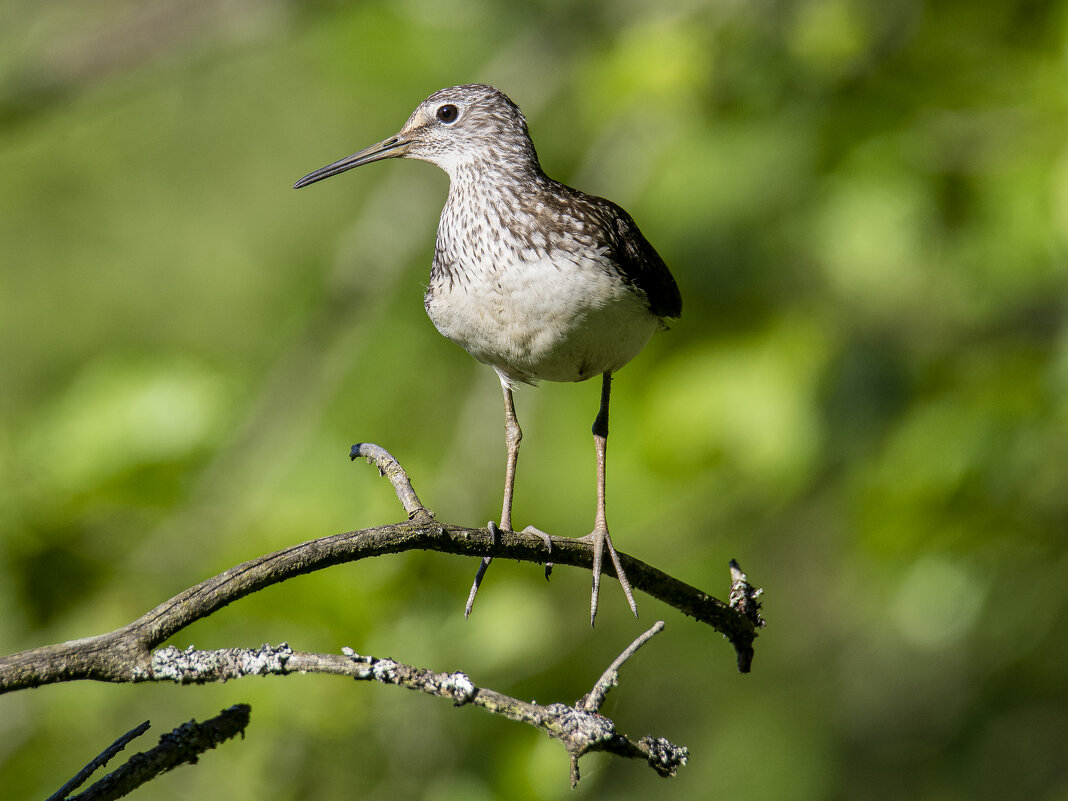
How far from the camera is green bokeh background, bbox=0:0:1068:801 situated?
4707mm

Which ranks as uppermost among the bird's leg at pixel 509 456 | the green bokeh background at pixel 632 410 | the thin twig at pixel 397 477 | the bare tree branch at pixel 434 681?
the green bokeh background at pixel 632 410

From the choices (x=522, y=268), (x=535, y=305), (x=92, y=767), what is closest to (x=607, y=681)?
(x=92, y=767)

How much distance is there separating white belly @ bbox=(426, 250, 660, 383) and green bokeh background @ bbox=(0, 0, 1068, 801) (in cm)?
156

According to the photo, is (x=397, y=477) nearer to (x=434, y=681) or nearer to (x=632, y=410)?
(x=434, y=681)

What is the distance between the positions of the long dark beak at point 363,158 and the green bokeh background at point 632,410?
1.40 m

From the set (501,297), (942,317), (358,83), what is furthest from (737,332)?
(358,83)

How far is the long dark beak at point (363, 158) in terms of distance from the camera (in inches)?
145

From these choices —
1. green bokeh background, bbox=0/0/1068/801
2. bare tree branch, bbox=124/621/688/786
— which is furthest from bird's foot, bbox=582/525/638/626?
green bokeh background, bbox=0/0/1068/801

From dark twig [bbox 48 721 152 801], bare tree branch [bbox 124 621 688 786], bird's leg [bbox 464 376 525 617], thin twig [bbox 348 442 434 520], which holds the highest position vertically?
bird's leg [bbox 464 376 525 617]

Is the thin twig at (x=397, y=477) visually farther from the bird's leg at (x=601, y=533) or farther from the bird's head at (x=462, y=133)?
the bird's head at (x=462, y=133)

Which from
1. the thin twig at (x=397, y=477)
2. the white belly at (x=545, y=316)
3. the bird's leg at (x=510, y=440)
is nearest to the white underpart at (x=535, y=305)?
the white belly at (x=545, y=316)

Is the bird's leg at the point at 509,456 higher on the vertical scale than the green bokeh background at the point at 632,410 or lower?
lower

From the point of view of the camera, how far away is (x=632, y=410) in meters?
5.19

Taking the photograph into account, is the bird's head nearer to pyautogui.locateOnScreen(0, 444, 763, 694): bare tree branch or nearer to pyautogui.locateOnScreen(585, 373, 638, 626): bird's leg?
pyautogui.locateOnScreen(585, 373, 638, 626): bird's leg
